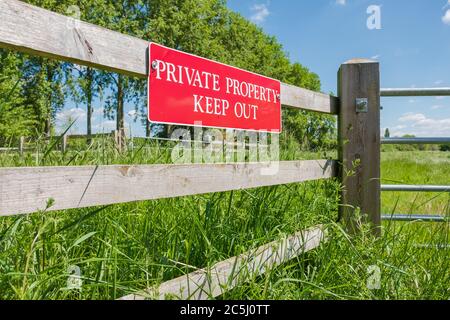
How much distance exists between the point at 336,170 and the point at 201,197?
1.28 metres

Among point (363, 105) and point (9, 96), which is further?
point (363, 105)

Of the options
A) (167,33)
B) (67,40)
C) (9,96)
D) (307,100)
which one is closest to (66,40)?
(67,40)

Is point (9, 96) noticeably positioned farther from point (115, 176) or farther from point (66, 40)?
point (115, 176)

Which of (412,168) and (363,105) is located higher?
(363,105)

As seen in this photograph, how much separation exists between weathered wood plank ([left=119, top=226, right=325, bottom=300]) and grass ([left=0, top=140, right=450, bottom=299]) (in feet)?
0.16

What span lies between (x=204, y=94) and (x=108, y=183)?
71 cm

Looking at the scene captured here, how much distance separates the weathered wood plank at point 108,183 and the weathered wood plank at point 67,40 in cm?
38

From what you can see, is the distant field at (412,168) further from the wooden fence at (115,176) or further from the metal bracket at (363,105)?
the wooden fence at (115,176)

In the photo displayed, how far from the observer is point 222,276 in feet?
6.53

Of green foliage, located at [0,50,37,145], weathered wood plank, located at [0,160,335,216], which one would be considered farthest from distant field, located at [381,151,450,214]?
green foliage, located at [0,50,37,145]

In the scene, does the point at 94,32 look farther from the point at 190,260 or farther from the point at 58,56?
the point at 190,260
